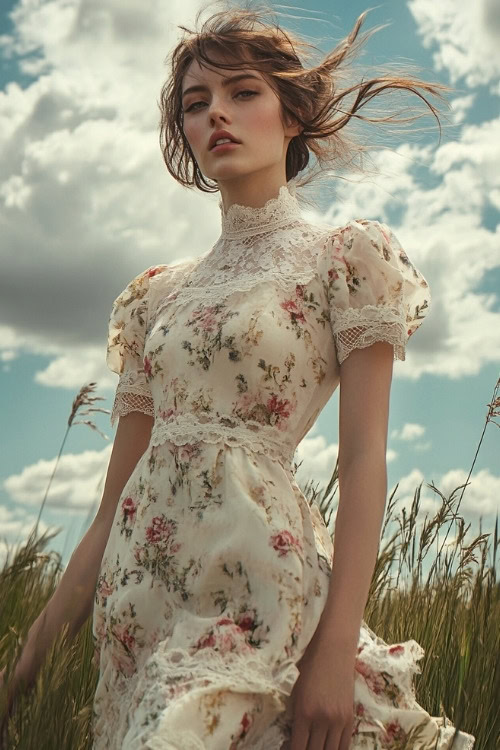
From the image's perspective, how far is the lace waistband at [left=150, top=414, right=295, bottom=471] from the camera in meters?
2.06

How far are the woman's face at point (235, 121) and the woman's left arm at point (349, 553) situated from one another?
64cm

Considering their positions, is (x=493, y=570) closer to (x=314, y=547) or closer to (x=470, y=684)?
(x=470, y=684)

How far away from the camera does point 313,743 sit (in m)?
1.74

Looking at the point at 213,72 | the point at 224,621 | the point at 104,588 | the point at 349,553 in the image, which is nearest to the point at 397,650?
the point at 349,553

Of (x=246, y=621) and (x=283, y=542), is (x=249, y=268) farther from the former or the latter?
(x=246, y=621)

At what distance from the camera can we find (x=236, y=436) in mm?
2055

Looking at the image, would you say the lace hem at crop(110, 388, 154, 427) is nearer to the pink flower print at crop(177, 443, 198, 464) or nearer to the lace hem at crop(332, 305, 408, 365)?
the pink flower print at crop(177, 443, 198, 464)

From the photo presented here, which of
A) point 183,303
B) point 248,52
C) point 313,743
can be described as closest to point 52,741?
point 313,743

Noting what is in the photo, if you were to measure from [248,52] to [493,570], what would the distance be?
168 cm

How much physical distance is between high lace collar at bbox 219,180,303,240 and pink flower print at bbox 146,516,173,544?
2.70 feet

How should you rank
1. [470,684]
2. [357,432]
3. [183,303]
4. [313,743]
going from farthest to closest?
[470,684] → [183,303] → [357,432] → [313,743]

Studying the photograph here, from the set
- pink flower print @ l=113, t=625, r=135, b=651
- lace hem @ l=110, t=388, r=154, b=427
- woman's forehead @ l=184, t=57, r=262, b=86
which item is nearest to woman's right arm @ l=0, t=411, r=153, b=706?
lace hem @ l=110, t=388, r=154, b=427

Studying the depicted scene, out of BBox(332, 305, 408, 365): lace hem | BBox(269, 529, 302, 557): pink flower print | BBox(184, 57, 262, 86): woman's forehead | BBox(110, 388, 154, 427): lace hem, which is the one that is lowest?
BBox(269, 529, 302, 557): pink flower print

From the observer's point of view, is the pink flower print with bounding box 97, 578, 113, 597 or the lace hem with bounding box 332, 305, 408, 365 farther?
the pink flower print with bounding box 97, 578, 113, 597
